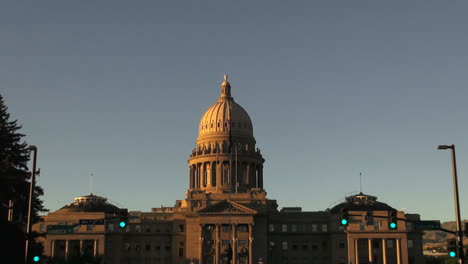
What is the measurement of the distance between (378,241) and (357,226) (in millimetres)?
5793

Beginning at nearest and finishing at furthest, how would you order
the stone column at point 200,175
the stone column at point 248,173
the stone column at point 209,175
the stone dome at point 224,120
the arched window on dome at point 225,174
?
the arched window on dome at point 225,174 < the stone column at point 209,175 < the stone column at point 248,173 < the stone column at point 200,175 < the stone dome at point 224,120

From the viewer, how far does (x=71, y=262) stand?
88625 millimetres

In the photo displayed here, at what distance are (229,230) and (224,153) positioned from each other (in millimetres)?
25108

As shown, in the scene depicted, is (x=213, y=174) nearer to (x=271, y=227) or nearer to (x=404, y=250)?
(x=271, y=227)

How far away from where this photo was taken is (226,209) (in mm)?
131000

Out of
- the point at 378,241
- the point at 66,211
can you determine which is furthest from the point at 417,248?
the point at 66,211

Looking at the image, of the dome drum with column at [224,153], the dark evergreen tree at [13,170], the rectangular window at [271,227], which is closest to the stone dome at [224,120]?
the dome drum with column at [224,153]

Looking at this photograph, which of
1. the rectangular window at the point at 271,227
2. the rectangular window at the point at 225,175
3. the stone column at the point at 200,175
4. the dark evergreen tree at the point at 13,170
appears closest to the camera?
the dark evergreen tree at the point at 13,170

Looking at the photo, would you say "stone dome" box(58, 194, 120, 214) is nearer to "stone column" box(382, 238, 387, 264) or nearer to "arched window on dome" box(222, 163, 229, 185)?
"arched window on dome" box(222, 163, 229, 185)

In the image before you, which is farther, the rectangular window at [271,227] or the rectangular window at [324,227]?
the rectangular window at [324,227]

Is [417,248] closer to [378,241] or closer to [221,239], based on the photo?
[378,241]

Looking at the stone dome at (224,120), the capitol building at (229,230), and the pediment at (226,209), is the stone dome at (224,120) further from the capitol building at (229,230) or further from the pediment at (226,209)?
the pediment at (226,209)

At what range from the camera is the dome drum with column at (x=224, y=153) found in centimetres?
14750

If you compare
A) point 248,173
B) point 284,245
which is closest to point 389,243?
point 284,245
